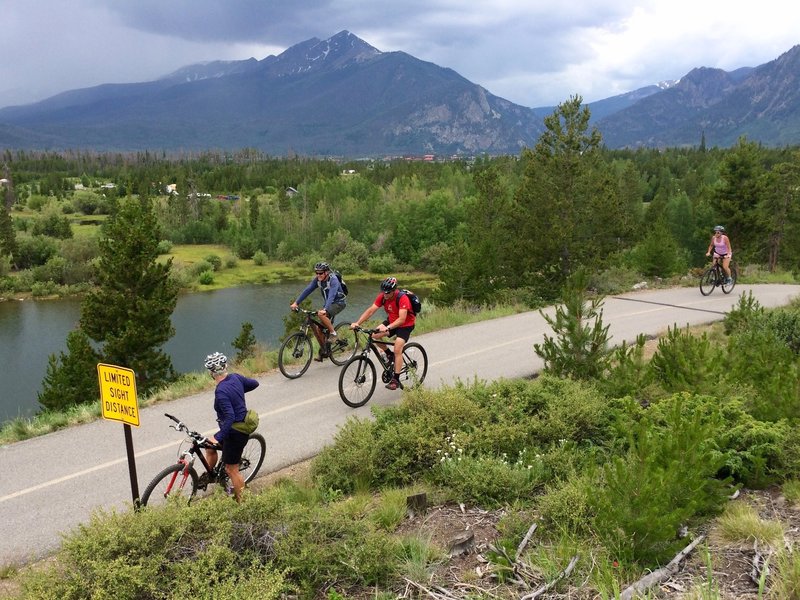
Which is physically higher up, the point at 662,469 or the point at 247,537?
the point at 662,469

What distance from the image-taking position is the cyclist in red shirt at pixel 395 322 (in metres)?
10.1

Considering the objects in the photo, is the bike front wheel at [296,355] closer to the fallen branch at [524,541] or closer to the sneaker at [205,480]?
the sneaker at [205,480]

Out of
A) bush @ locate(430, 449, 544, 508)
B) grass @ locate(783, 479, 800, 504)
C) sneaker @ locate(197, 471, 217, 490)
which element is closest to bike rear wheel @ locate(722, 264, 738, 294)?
grass @ locate(783, 479, 800, 504)

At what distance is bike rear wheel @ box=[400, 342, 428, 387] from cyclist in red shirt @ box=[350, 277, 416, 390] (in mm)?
221

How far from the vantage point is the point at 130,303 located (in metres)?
27.6

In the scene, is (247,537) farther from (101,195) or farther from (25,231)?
(101,195)

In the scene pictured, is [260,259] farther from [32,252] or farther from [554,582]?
[554,582]

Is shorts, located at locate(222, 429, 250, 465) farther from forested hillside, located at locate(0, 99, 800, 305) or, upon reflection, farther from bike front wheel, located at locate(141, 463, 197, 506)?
forested hillside, located at locate(0, 99, 800, 305)

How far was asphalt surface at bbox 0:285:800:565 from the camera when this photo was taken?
6945mm

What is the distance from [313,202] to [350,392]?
102 m

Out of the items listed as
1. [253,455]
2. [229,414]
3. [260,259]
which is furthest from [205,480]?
[260,259]

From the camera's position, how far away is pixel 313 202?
110m

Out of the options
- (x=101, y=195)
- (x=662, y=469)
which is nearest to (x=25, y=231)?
(x=101, y=195)

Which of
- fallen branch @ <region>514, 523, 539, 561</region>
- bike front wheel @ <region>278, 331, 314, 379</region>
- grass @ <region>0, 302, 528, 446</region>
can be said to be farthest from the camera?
bike front wheel @ <region>278, 331, 314, 379</region>
